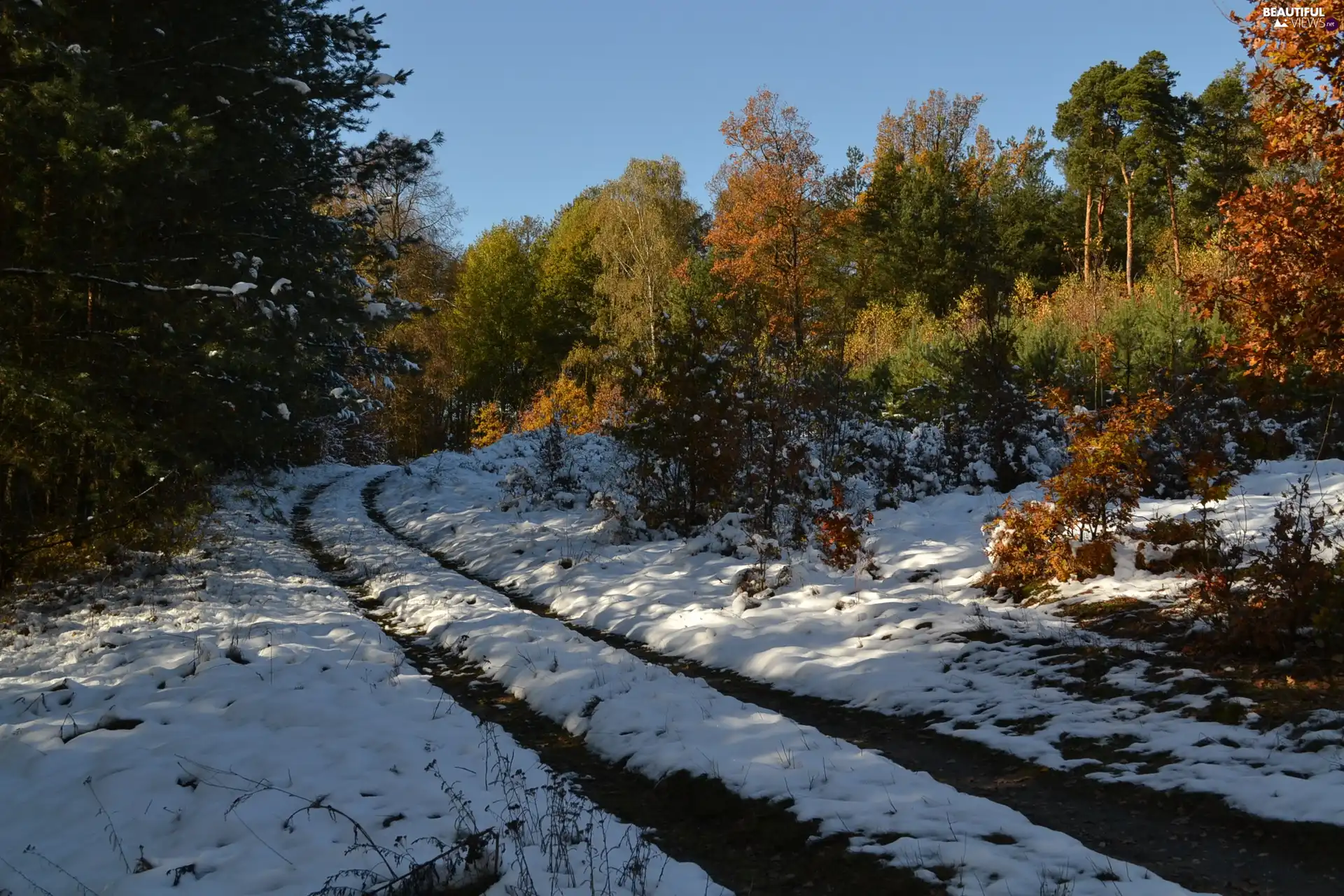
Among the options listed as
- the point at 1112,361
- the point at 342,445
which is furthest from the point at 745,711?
the point at 342,445

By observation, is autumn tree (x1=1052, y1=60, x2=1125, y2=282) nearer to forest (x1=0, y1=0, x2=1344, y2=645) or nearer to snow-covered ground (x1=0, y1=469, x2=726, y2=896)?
forest (x1=0, y1=0, x2=1344, y2=645)

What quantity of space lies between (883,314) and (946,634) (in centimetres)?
2315

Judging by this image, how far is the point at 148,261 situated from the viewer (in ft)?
25.9

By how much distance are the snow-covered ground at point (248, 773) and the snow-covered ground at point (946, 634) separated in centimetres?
276

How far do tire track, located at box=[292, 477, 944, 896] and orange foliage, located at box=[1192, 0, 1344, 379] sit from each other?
446 centimetres

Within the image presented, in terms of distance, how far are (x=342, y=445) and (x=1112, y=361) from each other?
31.4m

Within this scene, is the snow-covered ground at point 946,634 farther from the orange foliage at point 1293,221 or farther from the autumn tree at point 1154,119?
the autumn tree at point 1154,119

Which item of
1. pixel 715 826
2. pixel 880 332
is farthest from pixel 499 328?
pixel 715 826

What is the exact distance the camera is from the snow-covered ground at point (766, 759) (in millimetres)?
3967

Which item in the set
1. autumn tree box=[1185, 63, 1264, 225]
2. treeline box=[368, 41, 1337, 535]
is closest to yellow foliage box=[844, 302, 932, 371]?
treeline box=[368, 41, 1337, 535]

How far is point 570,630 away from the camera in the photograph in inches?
364

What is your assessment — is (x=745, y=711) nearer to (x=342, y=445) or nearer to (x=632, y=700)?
(x=632, y=700)

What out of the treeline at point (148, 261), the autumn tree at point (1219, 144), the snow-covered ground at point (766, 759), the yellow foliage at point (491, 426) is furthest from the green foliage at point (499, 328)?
the snow-covered ground at point (766, 759)

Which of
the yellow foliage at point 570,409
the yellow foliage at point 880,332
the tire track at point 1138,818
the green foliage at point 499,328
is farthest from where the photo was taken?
the green foliage at point 499,328
